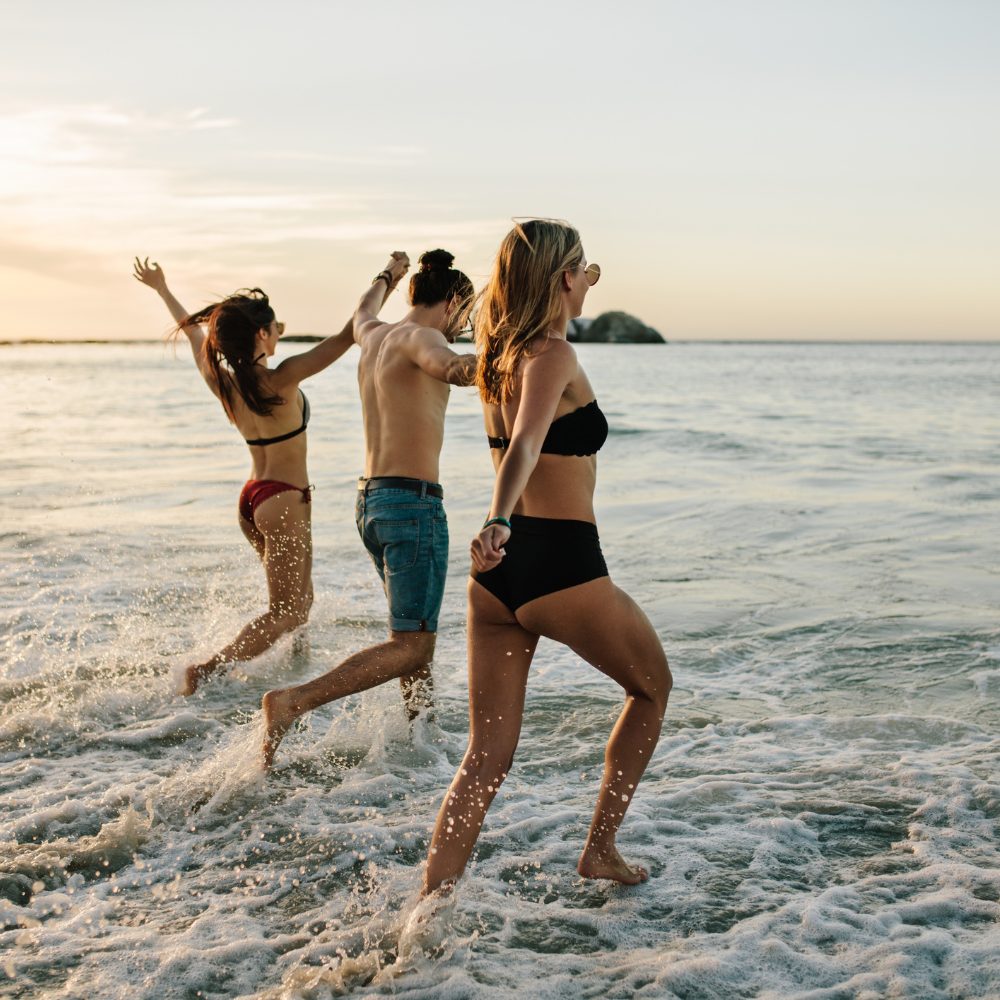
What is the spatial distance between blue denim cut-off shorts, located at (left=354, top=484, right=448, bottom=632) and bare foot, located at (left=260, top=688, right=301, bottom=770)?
56cm

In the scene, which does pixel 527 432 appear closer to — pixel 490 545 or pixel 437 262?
pixel 490 545

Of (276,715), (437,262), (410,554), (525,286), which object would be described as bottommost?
A: (276,715)

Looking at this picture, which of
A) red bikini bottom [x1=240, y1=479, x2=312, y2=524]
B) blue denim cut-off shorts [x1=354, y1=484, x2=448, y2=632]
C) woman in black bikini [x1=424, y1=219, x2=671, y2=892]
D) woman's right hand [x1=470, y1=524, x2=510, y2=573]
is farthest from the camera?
red bikini bottom [x1=240, y1=479, x2=312, y2=524]

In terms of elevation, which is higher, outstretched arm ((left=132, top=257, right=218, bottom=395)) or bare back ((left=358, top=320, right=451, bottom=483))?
outstretched arm ((left=132, top=257, right=218, bottom=395))

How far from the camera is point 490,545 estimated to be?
3.08 meters

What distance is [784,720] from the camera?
18.9 ft

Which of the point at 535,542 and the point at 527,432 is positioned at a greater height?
the point at 527,432

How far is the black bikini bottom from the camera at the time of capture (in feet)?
11.1

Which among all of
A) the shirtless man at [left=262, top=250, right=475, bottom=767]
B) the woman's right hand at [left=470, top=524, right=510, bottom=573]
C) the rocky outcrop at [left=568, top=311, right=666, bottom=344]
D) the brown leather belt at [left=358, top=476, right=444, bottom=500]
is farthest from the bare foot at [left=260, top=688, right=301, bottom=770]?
the rocky outcrop at [left=568, top=311, right=666, bottom=344]

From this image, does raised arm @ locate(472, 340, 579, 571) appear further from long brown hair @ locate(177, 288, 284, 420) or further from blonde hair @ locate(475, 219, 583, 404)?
long brown hair @ locate(177, 288, 284, 420)

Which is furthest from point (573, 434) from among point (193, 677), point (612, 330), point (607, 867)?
point (612, 330)

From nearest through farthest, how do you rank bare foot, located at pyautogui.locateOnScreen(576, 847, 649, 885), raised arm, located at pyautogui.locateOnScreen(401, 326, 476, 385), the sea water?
1. the sea water
2. bare foot, located at pyautogui.locateOnScreen(576, 847, 649, 885)
3. raised arm, located at pyautogui.locateOnScreen(401, 326, 476, 385)

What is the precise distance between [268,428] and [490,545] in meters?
3.00

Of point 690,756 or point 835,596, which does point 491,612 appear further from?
point 835,596
